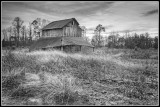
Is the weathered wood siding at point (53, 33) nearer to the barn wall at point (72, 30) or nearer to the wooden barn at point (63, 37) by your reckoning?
the wooden barn at point (63, 37)

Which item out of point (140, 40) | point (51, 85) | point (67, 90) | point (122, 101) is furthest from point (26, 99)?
point (140, 40)

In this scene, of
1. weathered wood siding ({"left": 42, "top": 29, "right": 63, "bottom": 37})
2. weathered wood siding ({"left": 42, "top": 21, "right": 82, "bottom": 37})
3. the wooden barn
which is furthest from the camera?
weathered wood siding ({"left": 42, "top": 29, "right": 63, "bottom": 37})

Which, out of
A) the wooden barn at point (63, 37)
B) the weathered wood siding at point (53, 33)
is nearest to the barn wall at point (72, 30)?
the wooden barn at point (63, 37)

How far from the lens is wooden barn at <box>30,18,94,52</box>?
2583cm

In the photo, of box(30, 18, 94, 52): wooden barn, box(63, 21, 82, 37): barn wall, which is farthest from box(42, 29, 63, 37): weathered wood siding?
box(63, 21, 82, 37): barn wall

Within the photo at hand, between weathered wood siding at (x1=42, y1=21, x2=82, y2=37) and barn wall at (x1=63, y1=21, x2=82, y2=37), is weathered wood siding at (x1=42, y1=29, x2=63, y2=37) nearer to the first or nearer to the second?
weathered wood siding at (x1=42, y1=21, x2=82, y2=37)

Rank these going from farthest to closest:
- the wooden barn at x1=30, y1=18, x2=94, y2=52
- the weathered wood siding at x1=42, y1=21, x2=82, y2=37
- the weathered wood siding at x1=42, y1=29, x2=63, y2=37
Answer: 1. the weathered wood siding at x1=42, y1=29, x2=63, y2=37
2. the weathered wood siding at x1=42, y1=21, x2=82, y2=37
3. the wooden barn at x1=30, y1=18, x2=94, y2=52

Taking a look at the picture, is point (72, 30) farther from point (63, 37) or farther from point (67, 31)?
point (63, 37)

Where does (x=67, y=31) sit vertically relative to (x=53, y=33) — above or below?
above

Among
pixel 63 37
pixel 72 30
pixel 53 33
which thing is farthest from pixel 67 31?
pixel 53 33

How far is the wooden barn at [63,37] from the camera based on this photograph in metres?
25.8

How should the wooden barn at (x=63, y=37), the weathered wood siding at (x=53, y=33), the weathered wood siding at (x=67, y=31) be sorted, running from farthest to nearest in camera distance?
the weathered wood siding at (x=53, y=33) < the weathered wood siding at (x=67, y=31) < the wooden barn at (x=63, y=37)

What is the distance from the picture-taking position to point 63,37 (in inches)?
1102

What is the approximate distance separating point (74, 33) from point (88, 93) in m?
25.8
